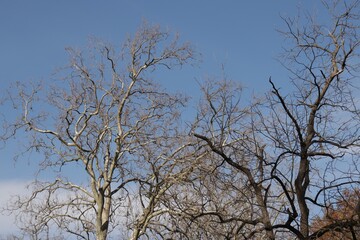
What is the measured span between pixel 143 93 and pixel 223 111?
37.3 feet

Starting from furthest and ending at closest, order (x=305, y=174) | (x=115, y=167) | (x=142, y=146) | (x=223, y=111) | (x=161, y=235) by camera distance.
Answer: (x=115, y=167)
(x=142, y=146)
(x=161, y=235)
(x=223, y=111)
(x=305, y=174)

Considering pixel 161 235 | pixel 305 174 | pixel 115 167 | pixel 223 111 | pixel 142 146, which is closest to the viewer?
pixel 305 174

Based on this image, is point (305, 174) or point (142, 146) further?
point (142, 146)

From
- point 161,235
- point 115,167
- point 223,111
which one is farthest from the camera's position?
point 115,167

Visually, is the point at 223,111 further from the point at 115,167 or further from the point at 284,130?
the point at 115,167

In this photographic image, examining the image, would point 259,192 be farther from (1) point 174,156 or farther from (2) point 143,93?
(2) point 143,93

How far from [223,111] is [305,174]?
1610 mm

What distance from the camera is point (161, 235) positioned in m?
13.7

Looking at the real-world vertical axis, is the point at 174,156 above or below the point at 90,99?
below

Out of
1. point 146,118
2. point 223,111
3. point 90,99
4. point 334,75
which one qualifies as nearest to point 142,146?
point 146,118

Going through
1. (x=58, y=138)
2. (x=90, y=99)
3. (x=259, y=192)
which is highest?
(x=90, y=99)

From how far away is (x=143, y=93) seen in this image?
60.5 ft

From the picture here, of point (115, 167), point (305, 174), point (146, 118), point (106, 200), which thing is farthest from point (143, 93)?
point (305, 174)

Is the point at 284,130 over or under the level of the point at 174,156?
under
